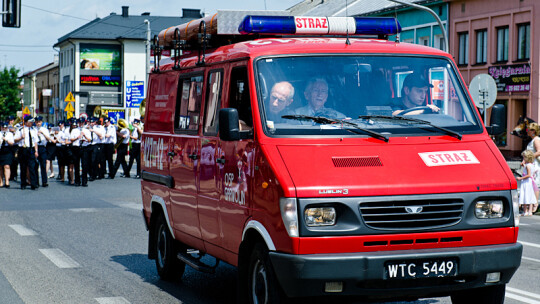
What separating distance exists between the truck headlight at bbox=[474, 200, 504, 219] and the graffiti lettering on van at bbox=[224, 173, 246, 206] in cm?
169

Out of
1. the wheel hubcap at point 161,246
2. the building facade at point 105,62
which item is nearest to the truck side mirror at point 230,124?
the wheel hubcap at point 161,246

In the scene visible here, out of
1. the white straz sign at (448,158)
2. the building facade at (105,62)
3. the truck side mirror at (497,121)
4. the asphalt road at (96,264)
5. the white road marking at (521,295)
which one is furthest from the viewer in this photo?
the building facade at (105,62)

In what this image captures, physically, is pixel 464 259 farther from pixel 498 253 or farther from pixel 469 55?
pixel 469 55

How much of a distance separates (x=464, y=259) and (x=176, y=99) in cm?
394

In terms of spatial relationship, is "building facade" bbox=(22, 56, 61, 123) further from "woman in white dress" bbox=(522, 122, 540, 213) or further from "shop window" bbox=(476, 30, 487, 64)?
"woman in white dress" bbox=(522, 122, 540, 213)

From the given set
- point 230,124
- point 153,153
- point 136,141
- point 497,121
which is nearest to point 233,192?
point 230,124

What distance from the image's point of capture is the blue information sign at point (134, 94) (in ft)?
122

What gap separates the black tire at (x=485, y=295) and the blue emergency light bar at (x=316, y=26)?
2.32 meters

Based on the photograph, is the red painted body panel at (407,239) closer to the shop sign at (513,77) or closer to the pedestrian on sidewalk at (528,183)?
the pedestrian on sidewalk at (528,183)

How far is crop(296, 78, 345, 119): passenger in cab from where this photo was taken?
7.00m

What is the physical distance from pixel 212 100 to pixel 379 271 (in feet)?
8.38

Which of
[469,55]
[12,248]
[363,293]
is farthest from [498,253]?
[469,55]

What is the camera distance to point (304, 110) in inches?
276

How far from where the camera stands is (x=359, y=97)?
7164 mm
